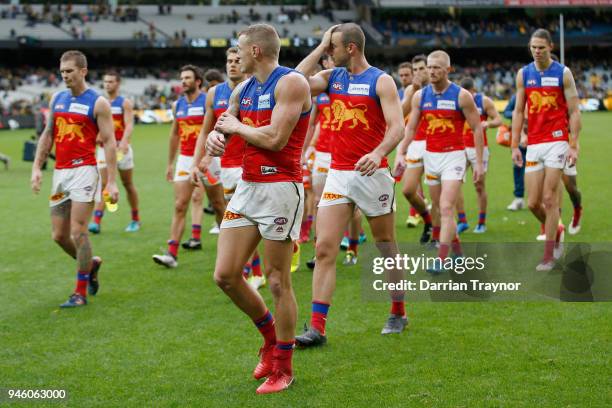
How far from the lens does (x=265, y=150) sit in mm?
5527

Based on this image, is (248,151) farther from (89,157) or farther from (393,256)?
(89,157)

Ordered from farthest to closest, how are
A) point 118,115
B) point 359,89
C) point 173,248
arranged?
point 118,115 → point 173,248 → point 359,89

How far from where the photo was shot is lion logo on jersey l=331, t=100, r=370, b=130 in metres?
6.87

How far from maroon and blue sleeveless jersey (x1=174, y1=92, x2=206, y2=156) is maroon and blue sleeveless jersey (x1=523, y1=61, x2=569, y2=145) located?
426 cm

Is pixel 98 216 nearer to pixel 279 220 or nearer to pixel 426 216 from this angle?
pixel 426 216

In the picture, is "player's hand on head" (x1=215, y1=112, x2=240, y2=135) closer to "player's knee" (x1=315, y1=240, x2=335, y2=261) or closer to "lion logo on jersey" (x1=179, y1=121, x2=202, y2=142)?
"player's knee" (x1=315, y1=240, x2=335, y2=261)

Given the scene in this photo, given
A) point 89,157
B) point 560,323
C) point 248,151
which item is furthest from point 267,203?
point 89,157

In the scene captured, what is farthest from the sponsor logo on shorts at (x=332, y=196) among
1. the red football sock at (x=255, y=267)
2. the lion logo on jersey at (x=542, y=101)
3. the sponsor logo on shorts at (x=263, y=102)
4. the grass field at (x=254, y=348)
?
the lion logo on jersey at (x=542, y=101)

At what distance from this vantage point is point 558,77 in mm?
8953

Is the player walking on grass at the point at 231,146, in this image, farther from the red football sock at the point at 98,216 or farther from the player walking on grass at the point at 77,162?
Result: the red football sock at the point at 98,216

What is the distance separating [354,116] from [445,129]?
2.69 m

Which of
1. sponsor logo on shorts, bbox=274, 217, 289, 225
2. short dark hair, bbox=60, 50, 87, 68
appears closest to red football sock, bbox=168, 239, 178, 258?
short dark hair, bbox=60, 50, 87, 68

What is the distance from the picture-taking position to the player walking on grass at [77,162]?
817cm

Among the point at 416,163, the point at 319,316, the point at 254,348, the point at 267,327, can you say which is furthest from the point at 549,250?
the point at 267,327
